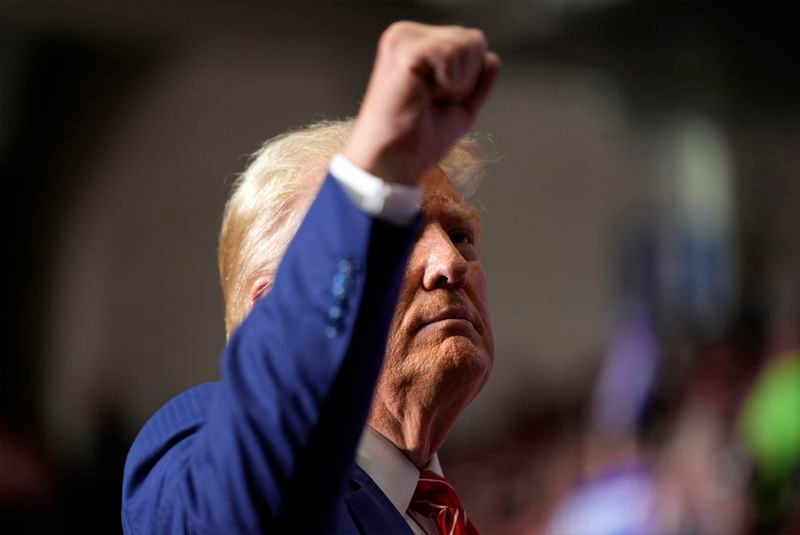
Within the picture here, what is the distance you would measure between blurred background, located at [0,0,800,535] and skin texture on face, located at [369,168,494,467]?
3.20 meters

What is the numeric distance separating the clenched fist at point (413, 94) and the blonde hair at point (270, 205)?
0.31 m

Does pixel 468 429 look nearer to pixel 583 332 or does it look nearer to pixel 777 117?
pixel 583 332

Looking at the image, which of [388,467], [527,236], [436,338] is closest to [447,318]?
[436,338]

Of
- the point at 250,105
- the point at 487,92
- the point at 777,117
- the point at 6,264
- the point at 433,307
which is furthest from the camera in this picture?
the point at 777,117

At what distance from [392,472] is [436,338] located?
11 centimetres

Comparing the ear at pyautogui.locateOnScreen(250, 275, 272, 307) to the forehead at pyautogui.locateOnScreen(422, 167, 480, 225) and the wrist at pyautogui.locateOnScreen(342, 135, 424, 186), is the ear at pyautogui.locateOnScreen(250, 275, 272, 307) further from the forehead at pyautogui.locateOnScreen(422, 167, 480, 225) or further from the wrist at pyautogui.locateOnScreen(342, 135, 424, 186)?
the wrist at pyautogui.locateOnScreen(342, 135, 424, 186)

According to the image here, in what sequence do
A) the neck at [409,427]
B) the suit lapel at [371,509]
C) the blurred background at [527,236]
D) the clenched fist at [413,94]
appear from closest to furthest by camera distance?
the clenched fist at [413,94] → the suit lapel at [371,509] → the neck at [409,427] → the blurred background at [527,236]

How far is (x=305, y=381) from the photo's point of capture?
0.67m

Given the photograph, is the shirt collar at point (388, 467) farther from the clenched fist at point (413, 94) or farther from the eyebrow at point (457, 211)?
the clenched fist at point (413, 94)

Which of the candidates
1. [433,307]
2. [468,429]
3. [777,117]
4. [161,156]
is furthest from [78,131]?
[433,307]

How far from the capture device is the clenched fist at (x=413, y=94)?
2.21 ft

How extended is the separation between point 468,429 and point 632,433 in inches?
24.5

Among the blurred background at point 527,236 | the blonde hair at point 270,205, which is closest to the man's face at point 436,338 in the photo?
the blonde hair at point 270,205

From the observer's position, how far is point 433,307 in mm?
974
